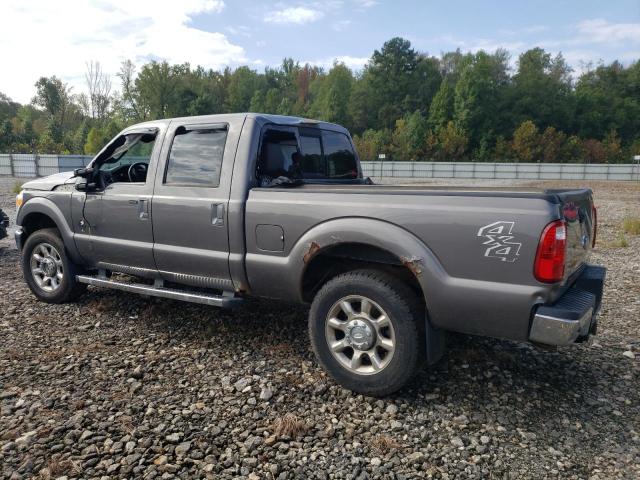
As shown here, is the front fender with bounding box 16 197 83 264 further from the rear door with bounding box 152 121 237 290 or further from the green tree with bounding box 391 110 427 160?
the green tree with bounding box 391 110 427 160

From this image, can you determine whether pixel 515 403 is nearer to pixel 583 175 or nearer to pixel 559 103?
pixel 583 175

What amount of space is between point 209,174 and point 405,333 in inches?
83.3

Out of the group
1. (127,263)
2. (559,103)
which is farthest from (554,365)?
(559,103)

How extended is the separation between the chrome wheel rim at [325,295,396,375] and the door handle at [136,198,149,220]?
204cm

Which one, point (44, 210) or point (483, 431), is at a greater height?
point (44, 210)

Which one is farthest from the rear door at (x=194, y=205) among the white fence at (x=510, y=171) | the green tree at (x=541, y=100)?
the green tree at (x=541, y=100)

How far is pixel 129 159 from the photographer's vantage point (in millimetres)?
5301

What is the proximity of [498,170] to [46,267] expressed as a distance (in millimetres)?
44522

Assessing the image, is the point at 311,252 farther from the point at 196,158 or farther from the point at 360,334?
the point at 196,158

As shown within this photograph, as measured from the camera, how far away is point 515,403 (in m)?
3.56

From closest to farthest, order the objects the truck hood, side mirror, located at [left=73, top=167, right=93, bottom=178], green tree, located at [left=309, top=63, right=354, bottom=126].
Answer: side mirror, located at [left=73, top=167, right=93, bottom=178] < the truck hood < green tree, located at [left=309, top=63, right=354, bottom=126]

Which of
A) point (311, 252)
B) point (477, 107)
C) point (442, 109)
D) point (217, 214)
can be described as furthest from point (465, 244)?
point (442, 109)

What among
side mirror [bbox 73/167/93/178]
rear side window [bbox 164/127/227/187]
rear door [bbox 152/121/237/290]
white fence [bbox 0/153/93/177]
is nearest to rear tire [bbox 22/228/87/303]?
side mirror [bbox 73/167/93/178]

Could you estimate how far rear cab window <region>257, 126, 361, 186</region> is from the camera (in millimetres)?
4293
